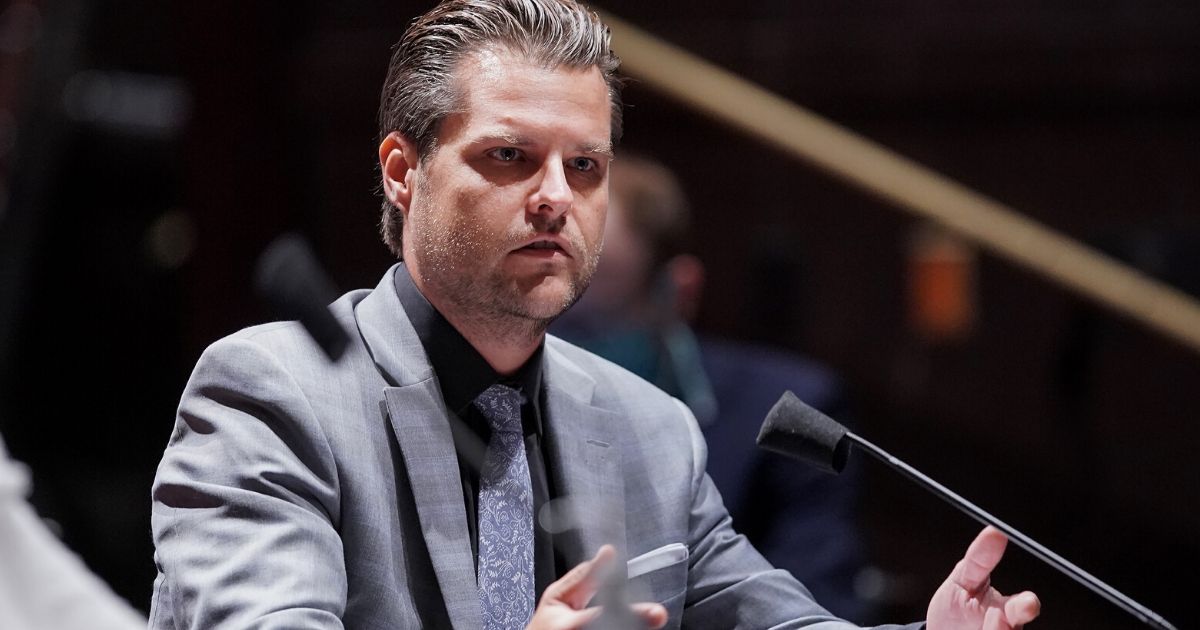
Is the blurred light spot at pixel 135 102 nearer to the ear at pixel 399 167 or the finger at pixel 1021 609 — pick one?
the ear at pixel 399 167

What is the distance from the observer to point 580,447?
62.1 inches

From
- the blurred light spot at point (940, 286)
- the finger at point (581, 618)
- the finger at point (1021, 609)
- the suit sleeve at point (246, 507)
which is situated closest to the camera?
the finger at point (581, 618)

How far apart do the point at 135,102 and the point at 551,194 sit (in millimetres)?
2504

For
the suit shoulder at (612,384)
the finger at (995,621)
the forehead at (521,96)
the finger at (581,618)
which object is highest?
the forehead at (521,96)

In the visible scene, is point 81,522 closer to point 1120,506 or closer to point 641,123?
point 641,123

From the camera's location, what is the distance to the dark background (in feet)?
11.4

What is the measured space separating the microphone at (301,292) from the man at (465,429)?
107 millimetres

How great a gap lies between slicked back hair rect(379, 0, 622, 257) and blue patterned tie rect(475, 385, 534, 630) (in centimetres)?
28

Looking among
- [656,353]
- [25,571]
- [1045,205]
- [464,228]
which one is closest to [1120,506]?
[1045,205]

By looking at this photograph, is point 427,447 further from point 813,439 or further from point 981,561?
point 981,561

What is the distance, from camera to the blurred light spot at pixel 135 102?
354cm

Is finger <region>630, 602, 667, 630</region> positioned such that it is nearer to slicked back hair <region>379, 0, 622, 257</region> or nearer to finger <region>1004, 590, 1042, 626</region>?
finger <region>1004, 590, 1042, 626</region>

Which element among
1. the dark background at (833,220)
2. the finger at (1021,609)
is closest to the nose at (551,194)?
the finger at (1021,609)

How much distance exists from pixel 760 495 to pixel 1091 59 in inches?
64.9
